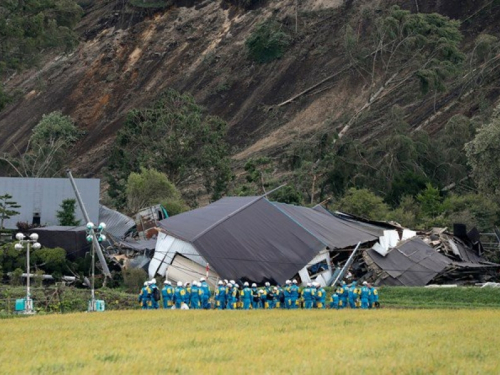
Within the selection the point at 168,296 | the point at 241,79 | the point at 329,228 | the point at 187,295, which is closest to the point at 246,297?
the point at 187,295

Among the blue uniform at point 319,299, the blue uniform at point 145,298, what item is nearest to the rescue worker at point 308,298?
the blue uniform at point 319,299

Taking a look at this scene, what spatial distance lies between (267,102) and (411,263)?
54608mm

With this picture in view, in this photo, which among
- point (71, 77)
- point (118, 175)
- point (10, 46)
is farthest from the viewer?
point (71, 77)

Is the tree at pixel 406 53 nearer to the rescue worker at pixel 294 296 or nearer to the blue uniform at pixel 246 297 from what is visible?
the rescue worker at pixel 294 296

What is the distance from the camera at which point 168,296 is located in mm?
42344

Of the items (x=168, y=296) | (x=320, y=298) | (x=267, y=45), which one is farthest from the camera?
(x=267, y=45)

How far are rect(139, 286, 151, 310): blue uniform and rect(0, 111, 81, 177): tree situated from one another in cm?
4690

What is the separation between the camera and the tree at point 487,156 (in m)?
61.1

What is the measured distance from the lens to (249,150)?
99.6 metres

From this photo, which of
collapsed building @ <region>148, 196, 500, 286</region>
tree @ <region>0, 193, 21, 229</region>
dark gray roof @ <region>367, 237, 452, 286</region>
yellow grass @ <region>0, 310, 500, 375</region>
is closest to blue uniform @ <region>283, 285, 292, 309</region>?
collapsed building @ <region>148, 196, 500, 286</region>

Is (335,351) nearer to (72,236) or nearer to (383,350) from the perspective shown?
(383,350)

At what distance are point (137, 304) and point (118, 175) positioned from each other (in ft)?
163

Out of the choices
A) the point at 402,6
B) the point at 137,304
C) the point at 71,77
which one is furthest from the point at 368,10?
the point at 137,304

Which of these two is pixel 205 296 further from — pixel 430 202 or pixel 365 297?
pixel 430 202
